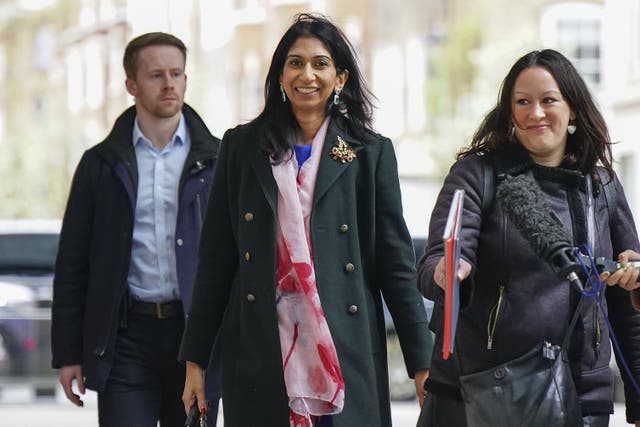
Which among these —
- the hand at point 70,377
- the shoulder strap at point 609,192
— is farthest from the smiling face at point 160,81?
the shoulder strap at point 609,192

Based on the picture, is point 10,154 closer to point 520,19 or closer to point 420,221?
point 520,19

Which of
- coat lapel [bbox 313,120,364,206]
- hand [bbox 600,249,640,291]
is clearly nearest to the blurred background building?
coat lapel [bbox 313,120,364,206]

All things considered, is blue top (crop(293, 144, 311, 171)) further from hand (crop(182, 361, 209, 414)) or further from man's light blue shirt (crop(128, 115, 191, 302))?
man's light blue shirt (crop(128, 115, 191, 302))

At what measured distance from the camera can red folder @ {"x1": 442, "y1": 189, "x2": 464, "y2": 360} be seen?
3705mm

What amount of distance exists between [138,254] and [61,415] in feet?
21.4

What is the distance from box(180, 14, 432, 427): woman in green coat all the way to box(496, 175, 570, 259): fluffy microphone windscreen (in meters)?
Answer: 0.74

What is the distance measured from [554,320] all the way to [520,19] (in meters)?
29.8

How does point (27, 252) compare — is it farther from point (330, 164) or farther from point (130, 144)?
point (330, 164)

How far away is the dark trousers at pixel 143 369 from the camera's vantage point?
5.77 m

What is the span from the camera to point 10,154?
39.2 m

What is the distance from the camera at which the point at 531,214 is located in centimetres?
401

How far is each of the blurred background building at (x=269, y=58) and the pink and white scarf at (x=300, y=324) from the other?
20.7 meters

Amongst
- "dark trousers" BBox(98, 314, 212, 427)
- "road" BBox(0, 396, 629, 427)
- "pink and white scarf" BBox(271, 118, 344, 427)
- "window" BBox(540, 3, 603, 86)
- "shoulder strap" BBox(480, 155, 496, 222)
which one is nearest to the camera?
"shoulder strap" BBox(480, 155, 496, 222)

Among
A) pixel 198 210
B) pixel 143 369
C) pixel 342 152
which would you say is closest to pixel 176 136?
pixel 198 210
